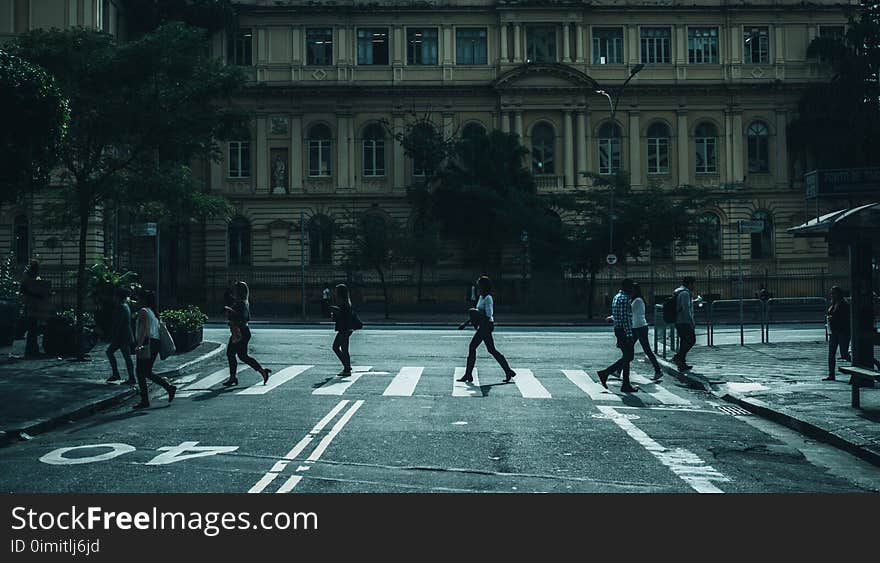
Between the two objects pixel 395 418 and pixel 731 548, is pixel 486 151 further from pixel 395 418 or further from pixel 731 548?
pixel 731 548

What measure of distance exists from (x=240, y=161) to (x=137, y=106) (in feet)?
116

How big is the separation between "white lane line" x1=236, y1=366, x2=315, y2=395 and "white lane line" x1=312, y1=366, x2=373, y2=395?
83cm

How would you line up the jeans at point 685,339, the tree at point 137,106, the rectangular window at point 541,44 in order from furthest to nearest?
1. the rectangular window at point 541,44
2. the tree at point 137,106
3. the jeans at point 685,339

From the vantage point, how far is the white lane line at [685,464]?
8.55m

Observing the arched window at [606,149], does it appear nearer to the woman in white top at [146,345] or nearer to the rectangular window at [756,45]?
the rectangular window at [756,45]

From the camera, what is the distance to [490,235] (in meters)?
53.8

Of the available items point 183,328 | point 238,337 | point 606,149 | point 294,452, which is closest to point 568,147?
point 606,149

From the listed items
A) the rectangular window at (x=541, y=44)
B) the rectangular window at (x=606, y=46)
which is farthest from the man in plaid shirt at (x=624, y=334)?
the rectangular window at (x=606, y=46)

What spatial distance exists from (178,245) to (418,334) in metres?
29.1

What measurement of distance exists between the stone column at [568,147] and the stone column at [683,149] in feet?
20.3

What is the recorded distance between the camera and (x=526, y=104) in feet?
187

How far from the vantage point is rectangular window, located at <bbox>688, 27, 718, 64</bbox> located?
5788 centimetres

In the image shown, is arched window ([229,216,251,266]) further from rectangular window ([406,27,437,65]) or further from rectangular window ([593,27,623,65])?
rectangular window ([593,27,623,65])

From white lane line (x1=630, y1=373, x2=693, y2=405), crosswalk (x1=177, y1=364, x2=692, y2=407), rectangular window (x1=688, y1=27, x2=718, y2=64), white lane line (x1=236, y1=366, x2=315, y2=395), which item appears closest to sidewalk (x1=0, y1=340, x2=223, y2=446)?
crosswalk (x1=177, y1=364, x2=692, y2=407)
